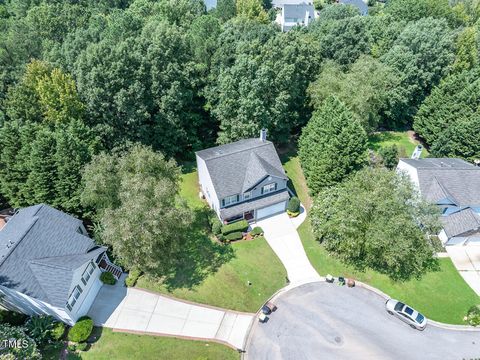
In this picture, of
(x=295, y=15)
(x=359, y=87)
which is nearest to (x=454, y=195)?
(x=359, y=87)

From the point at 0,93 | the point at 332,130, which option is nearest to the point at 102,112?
the point at 0,93

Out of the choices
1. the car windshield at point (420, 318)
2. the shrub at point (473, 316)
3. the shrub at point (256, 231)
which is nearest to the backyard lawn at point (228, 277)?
the shrub at point (256, 231)

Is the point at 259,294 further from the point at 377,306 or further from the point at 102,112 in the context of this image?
the point at 102,112

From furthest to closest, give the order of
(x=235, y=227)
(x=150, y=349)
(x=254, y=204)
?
1. (x=254, y=204)
2. (x=235, y=227)
3. (x=150, y=349)

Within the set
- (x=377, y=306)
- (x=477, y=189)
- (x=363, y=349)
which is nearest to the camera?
(x=363, y=349)

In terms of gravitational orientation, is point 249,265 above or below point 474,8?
below

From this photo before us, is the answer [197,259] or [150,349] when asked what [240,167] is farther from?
[150,349]

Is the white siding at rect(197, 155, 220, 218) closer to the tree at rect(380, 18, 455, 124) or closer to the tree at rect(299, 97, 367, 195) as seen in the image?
the tree at rect(299, 97, 367, 195)
